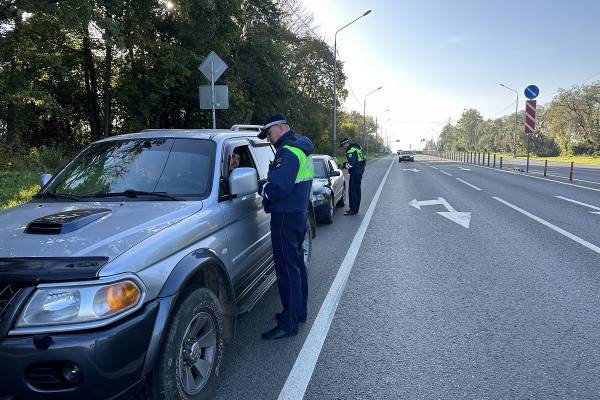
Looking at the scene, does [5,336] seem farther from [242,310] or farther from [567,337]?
[567,337]

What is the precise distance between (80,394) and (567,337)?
3768 mm

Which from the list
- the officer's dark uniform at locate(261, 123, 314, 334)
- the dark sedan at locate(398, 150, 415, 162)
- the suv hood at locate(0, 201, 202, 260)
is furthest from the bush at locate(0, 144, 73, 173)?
the dark sedan at locate(398, 150, 415, 162)

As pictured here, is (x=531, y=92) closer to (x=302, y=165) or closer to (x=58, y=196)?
(x=302, y=165)

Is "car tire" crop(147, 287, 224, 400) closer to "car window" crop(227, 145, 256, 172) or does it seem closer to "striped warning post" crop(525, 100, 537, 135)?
"car window" crop(227, 145, 256, 172)

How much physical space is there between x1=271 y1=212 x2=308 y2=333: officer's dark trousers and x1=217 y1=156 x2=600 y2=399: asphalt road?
0.21m

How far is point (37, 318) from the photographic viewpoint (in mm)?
2037

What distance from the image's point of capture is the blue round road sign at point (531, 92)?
81.5 ft

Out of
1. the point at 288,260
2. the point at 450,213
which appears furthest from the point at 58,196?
the point at 450,213

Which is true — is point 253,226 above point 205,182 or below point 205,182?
below

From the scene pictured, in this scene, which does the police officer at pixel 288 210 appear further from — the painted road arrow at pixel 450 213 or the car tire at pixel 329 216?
the painted road arrow at pixel 450 213

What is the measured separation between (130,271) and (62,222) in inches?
26.7

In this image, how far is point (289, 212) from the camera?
373 cm

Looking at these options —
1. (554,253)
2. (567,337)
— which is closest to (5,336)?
(567,337)

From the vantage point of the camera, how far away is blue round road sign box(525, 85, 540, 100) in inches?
978
